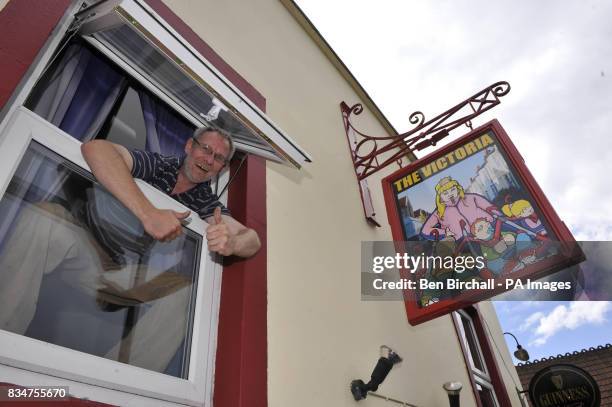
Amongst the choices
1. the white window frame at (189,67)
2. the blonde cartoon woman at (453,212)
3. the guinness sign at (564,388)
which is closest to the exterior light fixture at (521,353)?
the guinness sign at (564,388)

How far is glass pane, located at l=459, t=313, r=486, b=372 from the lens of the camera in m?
4.69

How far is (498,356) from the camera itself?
5141mm

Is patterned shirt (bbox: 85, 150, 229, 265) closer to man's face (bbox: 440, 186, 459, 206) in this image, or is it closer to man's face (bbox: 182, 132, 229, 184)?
man's face (bbox: 182, 132, 229, 184)

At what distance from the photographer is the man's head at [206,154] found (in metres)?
1.75

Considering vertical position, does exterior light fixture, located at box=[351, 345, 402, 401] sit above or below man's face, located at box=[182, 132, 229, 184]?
below

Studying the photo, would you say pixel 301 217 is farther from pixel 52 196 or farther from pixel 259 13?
pixel 259 13

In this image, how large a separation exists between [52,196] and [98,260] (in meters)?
0.28

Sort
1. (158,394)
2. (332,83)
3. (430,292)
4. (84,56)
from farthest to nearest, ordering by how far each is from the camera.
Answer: (332,83) < (430,292) < (84,56) < (158,394)

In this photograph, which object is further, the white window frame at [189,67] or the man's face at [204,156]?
the man's face at [204,156]

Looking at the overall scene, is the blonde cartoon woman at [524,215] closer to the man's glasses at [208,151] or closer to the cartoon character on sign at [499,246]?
the cartoon character on sign at [499,246]

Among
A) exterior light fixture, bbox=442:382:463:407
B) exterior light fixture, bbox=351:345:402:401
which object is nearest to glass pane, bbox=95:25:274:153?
exterior light fixture, bbox=351:345:402:401

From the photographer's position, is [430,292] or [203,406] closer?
[203,406]

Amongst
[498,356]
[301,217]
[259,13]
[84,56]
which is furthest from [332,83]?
[498,356]

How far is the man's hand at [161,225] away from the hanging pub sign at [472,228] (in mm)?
1699
